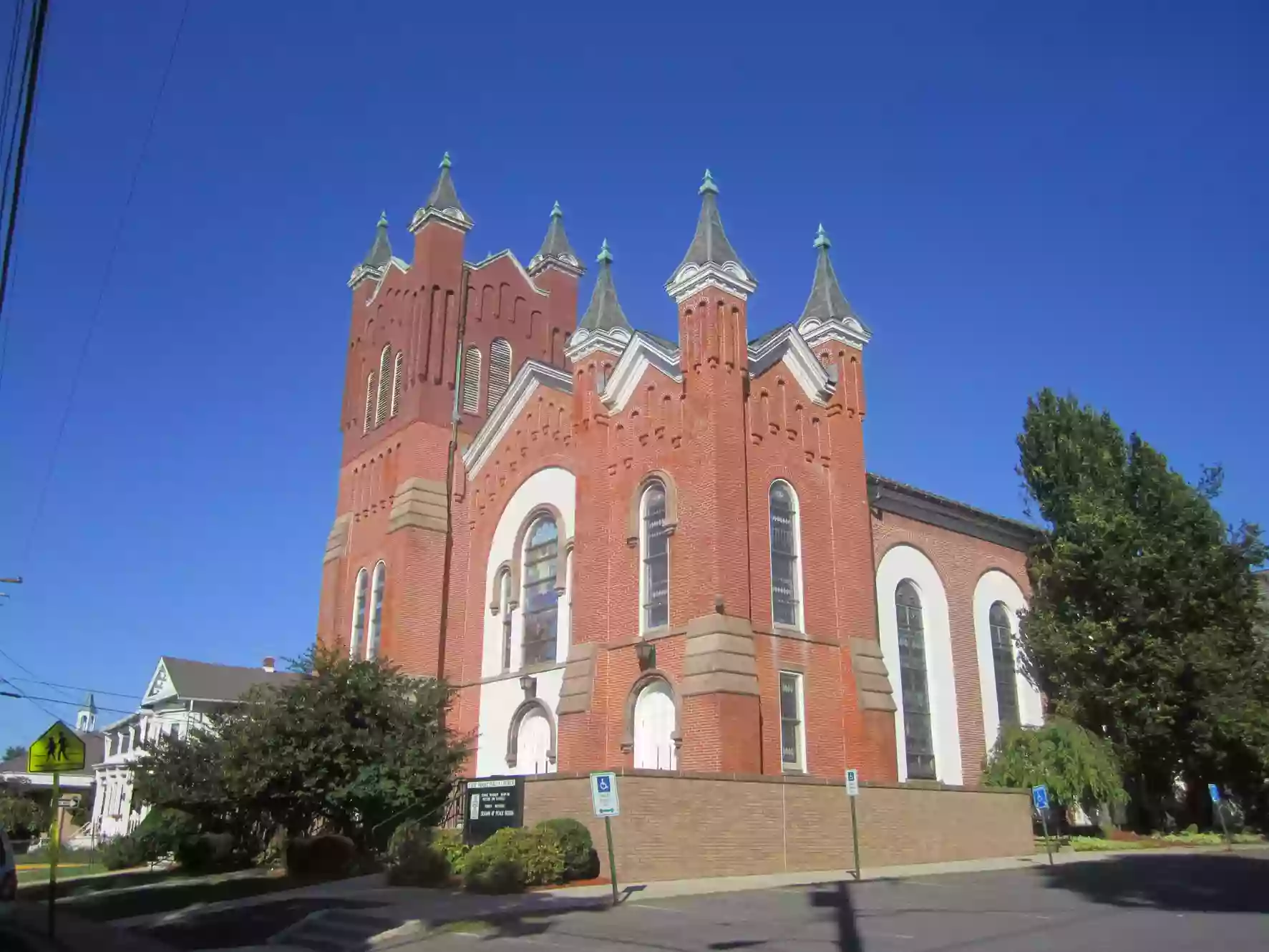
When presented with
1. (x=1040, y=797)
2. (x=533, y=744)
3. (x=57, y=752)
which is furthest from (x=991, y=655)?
(x=57, y=752)

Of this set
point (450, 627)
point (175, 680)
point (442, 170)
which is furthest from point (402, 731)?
point (175, 680)

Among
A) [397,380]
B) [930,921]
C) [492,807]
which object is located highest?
[397,380]

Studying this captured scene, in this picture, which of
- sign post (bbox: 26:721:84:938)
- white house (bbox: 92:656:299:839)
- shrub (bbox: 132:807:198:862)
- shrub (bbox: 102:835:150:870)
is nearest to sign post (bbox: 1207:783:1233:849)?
shrub (bbox: 132:807:198:862)

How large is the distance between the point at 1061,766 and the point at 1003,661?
4.64 m

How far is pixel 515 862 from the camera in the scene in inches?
703

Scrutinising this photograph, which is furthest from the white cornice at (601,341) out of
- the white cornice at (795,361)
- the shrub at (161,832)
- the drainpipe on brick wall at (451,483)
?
the shrub at (161,832)

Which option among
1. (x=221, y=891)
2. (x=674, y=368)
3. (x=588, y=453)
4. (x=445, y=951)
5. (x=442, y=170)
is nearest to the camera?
(x=445, y=951)

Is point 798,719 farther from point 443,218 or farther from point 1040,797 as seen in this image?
point 443,218

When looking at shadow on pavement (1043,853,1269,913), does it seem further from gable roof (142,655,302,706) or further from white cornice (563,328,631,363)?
gable roof (142,655,302,706)

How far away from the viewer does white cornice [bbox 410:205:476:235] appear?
114ft

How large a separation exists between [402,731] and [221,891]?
15.0ft

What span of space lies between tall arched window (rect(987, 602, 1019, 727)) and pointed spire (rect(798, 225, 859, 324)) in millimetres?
11566

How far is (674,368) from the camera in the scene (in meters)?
26.4

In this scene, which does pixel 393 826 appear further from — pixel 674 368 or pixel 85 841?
pixel 85 841
